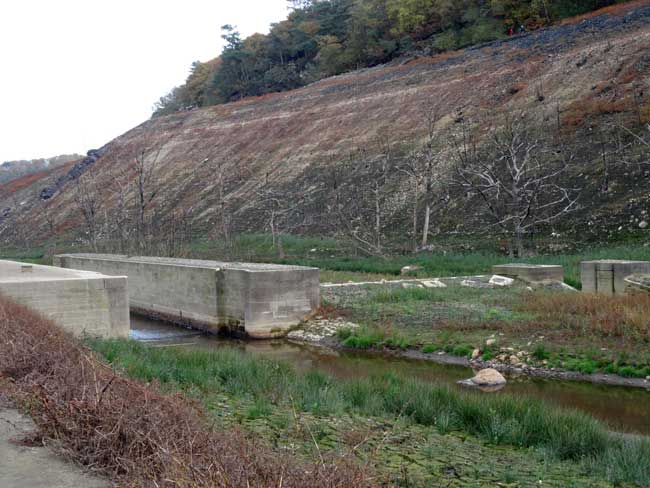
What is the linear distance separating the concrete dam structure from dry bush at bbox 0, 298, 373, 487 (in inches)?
459

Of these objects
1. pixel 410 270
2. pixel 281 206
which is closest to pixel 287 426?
pixel 410 270

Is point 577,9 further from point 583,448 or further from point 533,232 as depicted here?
point 583,448

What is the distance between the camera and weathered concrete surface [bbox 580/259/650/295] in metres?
18.6

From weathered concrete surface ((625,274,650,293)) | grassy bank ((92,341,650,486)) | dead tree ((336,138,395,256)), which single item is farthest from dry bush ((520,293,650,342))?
dead tree ((336,138,395,256))

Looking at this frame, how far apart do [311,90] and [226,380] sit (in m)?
55.9

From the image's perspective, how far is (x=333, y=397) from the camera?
Result: 927 centimetres

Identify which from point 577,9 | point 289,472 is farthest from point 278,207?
point 289,472

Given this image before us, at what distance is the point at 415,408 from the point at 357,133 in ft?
136

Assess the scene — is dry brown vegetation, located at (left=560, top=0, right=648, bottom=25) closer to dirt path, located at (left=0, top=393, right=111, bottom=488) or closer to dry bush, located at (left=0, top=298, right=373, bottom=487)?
dry bush, located at (left=0, top=298, right=373, bottom=487)

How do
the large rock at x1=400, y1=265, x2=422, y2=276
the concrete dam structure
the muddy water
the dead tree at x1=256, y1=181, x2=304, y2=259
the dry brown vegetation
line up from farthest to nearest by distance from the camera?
the dry brown vegetation
the dead tree at x1=256, y1=181, x2=304, y2=259
the large rock at x1=400, y1=265, x2=422, y2=276
the concrete dam structure
the muddy water

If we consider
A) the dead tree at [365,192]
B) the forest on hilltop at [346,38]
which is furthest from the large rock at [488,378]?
the forest on hilltop at [346,38]

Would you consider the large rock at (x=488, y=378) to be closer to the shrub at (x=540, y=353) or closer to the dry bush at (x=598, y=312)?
the shrub at (x=540, y=353)

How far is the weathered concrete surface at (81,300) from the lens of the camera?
51.3 ft

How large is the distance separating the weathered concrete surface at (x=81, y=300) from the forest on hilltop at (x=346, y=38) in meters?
46.6
